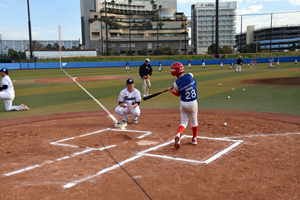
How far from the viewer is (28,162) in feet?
18.1

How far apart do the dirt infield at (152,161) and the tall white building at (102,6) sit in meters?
104

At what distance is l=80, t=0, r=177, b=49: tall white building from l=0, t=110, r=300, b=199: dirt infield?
103828mm

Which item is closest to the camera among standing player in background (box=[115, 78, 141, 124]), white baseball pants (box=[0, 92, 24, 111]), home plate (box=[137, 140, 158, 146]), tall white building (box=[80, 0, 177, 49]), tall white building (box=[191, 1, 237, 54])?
home plate (box=[137, 140, 158, 146])

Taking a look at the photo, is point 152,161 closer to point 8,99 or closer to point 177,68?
point 177,68

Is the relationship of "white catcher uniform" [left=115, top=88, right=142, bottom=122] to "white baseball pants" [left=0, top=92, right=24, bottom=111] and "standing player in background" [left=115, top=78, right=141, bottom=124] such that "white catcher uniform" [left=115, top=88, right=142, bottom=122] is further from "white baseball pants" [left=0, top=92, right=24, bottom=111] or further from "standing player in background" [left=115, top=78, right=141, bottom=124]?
"white baseball pants" [left=0, top=92, right=24, bottom=111]

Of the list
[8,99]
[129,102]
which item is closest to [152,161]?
[129,102]

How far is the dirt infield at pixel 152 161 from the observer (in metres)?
4.15

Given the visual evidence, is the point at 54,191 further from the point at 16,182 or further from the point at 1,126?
the point at 1,126

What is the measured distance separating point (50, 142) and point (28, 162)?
1484mm

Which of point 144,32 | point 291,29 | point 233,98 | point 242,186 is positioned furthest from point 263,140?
point 291,29

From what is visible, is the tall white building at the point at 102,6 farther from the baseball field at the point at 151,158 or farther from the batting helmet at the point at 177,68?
the batting helmet at the point at 177,68

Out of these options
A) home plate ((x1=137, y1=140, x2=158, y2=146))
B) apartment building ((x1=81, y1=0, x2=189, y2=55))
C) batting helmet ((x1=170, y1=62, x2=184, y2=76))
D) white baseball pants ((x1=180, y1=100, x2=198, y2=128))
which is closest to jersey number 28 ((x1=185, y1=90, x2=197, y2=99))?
white baseball pants ((x1=180, y1=100, x2=198, y2=128))

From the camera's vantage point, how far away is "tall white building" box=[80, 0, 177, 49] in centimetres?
11062

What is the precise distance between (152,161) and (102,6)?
117100 millimetres
